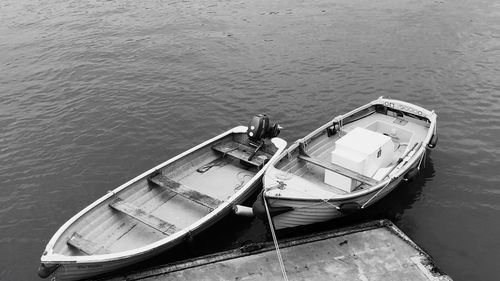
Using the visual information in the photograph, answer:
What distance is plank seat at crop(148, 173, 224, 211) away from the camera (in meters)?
14.4

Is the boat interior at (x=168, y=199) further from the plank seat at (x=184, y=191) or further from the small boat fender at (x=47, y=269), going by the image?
the small boat fender at (x=47, y=269)

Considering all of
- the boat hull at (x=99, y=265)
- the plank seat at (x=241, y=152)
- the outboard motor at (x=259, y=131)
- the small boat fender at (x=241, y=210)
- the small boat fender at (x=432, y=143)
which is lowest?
the boat hull at (x=99, y=265)

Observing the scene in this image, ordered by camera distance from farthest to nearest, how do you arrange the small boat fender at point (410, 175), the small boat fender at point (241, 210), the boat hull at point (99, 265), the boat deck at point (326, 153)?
1. the small boat fender at point (410, 175)
2. the boat deck at point (326, 153)
3. the small boat fender at point (241, 210)
4. the boat hull at point (99, 265)

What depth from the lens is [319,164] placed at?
1545 cm

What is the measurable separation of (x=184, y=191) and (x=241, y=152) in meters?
3.67

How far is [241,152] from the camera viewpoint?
58.2ft

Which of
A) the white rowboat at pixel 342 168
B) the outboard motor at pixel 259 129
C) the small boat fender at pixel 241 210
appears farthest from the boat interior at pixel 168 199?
the white rowboat at pixel 342 168

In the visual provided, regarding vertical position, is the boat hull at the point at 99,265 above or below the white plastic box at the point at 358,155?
below

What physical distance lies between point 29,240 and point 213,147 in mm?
7861

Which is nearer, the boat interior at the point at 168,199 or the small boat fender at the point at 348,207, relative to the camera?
the boat interior at the point at 168,199

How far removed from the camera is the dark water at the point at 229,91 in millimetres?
16203

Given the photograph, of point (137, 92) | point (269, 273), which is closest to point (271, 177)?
point (269, 273)

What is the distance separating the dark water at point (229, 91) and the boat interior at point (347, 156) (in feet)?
5.41

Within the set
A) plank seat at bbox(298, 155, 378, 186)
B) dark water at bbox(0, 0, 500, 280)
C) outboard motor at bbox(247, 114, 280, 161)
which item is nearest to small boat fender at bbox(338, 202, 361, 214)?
plank seat at bbox(298, 155, 378, 186)
